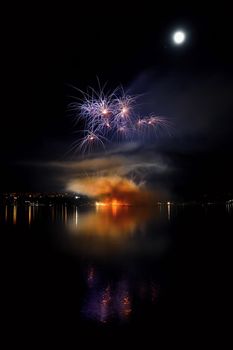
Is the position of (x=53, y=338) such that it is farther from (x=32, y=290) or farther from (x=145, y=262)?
(x=145, y=262)

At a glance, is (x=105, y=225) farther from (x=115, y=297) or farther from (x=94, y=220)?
(x=115, y=297)

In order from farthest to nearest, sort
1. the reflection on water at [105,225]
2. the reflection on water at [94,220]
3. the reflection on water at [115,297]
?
the reflection on water at [94,220] → the reflection on water at [105,225] → the reflection on water at [115,297]

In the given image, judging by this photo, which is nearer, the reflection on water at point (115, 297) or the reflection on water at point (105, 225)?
the reflection on water at point (115, 297)

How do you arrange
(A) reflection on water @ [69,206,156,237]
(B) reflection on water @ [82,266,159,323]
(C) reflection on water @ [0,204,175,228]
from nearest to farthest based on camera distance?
(B) reflection on water @ [82,266,159,323], (A) reflection on water @ [69,206,156,237], (C) reflection on water @ [0,204,175,228]

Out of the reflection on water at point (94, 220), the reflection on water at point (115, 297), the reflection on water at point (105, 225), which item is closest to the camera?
the reflection on water at point (115, 297)

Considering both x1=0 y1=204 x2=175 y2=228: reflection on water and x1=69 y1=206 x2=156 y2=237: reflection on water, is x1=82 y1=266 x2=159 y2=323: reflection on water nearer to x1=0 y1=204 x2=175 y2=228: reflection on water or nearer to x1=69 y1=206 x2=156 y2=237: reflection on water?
x1=69 y1=206 x2=156 y2=237: reflection on water

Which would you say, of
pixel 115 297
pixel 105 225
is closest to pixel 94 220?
pixel 105 225

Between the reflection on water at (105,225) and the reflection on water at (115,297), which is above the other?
the reflection on water at (105,225)

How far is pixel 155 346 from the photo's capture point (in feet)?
38.6

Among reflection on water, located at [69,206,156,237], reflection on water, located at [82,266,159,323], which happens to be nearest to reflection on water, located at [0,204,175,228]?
reflection on water, located at [69,206,156,237]

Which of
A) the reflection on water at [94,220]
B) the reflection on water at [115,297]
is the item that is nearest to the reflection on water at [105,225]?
the reflection on water at [94,220]

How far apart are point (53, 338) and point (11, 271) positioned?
43.5 feet

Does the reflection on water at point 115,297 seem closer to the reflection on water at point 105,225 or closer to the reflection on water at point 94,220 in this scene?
the reflection on water at point 105,225

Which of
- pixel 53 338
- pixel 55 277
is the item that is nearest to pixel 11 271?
pixel 55 277
